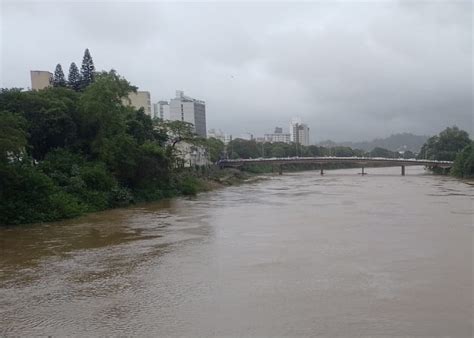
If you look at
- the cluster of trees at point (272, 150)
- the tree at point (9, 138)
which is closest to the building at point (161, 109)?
the cluster of trees at point (272, 150)

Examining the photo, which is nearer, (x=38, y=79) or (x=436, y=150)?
(x=38, y=79)

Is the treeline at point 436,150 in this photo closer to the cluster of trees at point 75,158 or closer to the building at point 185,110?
the building at point 185,110

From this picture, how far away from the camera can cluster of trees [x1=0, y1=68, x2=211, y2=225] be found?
1948 centimetres

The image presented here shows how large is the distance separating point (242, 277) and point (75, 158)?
17464mm

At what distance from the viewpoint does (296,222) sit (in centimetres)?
1880

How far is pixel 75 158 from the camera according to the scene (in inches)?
990

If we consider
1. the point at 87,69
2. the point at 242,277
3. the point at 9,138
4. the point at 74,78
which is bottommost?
the point at 242,277

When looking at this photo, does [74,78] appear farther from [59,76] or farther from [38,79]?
[38,79]

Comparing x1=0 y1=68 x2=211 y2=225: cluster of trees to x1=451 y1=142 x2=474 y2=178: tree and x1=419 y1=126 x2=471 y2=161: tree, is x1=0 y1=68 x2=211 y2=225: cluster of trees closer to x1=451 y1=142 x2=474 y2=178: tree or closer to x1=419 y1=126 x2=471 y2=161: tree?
x1=451 y1=142 x2=474 y2=178: tree

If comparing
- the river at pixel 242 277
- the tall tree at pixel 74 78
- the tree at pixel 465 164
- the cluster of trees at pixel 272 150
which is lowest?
the river at pixel 242 277

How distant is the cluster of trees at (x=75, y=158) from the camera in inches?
767

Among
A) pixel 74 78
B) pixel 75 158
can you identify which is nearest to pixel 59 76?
pixel 74 78

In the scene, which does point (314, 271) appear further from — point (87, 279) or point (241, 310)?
point (87, 279)

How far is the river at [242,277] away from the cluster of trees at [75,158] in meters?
1.74
